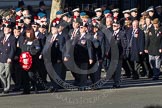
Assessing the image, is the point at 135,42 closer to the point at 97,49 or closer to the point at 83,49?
the point at 97,49

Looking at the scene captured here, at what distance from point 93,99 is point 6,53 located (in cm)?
256

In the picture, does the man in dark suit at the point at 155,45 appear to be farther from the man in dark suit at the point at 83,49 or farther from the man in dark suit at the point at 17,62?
the man in dark suit at the point at 17,62

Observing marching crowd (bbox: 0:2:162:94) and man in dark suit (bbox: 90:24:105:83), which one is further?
man in dark suit (bbox: 90:24:105:83)

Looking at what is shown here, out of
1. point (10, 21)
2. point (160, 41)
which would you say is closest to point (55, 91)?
point (10, 21)

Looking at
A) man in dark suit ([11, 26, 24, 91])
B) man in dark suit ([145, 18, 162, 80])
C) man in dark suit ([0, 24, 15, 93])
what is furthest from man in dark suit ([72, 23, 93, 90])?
man in dark suit ([145, 18, 162, 80])

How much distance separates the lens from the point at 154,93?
14.7 m

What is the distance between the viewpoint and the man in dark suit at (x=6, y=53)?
1463 centimetres

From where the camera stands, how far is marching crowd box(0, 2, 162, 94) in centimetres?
1475

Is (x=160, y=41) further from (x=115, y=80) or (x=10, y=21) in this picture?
(x=10, y=21)

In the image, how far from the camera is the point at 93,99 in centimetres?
1385

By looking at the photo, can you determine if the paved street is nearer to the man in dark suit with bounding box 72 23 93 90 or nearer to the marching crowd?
the marching crowd

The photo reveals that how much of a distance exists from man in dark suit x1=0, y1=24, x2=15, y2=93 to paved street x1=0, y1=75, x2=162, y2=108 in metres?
0.50

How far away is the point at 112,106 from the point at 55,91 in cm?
275

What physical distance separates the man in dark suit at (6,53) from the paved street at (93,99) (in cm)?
50
